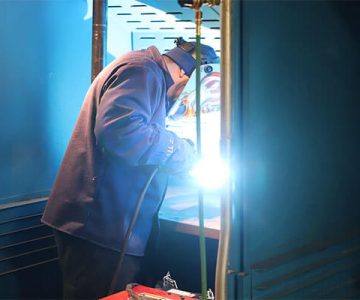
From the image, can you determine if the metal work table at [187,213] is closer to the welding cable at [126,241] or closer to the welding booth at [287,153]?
the welding booth at [287,153]

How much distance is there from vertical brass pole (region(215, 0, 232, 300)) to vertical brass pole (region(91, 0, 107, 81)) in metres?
1.36

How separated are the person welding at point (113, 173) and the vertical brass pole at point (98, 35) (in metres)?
Result: 0.44

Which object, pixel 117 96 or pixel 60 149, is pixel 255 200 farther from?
pixel 60 149

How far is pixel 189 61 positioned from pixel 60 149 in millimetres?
769

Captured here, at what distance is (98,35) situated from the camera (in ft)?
7.01

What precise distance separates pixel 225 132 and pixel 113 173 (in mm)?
872

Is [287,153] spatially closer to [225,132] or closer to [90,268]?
[225,132]

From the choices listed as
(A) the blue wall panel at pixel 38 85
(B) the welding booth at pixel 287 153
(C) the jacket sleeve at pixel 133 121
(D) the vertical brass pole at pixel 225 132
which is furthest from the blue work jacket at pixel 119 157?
(D) the vertical brass pole at pixel 225 132

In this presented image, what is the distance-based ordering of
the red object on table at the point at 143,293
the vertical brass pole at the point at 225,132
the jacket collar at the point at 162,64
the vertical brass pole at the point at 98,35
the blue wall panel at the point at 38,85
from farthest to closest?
1. the vertical brass pole at the point at 98,35
2. the blue wall panel at the point at 38,85
3. the jacket collar at the point at 162,64
4. the red object on table at the point at 143,293
5. the vertical brass pole at the point at 225,132

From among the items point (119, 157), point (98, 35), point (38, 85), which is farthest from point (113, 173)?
point (98, 35)

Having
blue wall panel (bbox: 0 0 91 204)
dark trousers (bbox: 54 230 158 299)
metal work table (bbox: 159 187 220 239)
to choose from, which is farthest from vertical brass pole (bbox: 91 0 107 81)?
dark trousers (bbox: 54 230 158 299)

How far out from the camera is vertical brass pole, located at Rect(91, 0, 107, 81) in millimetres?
2133

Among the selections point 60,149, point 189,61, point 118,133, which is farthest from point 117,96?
point 60,149

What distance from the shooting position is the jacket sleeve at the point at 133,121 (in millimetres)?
1564
